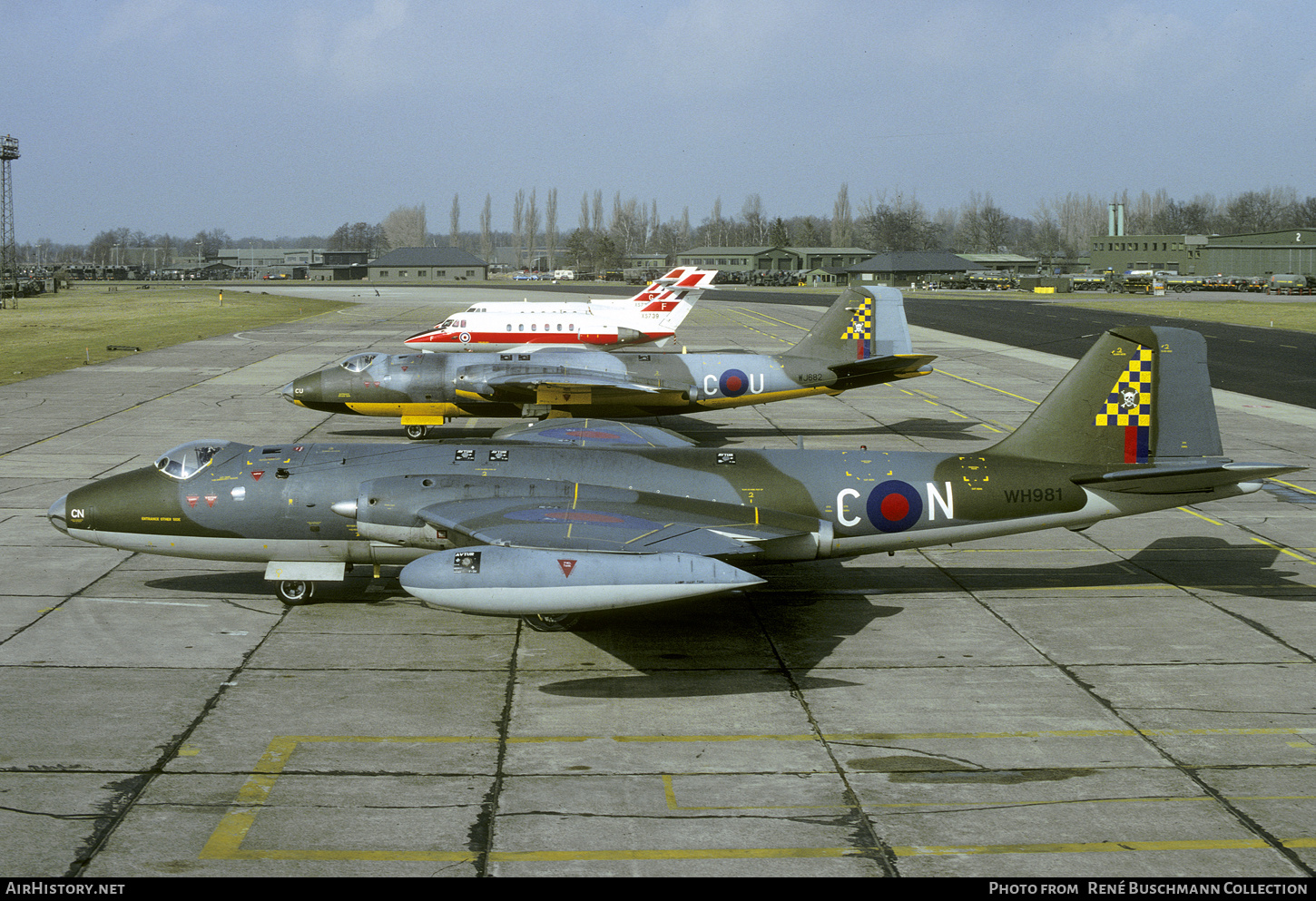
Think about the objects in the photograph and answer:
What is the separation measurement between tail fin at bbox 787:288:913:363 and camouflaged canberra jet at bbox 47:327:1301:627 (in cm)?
1614

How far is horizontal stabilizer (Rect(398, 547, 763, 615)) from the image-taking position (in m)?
15.9

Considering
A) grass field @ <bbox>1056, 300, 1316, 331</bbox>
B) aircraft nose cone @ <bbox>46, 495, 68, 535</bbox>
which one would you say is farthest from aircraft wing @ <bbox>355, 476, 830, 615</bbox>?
grass field @ <bbox>1056, 300, 1316, 331</bbox>

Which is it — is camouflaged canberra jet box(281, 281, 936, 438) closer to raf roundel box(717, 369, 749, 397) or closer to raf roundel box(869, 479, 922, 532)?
raf roundel box(717, 369, 749, 397)

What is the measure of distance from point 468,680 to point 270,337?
2698 inches

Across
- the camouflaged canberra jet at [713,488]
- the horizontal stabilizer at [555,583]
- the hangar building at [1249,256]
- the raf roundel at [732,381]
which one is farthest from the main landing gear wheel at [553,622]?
the hangar building at [1249,256]

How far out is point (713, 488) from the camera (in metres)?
20.2

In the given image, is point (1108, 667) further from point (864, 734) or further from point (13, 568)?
point (13, 568)

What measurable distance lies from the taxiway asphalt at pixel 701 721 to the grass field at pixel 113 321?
4259cm

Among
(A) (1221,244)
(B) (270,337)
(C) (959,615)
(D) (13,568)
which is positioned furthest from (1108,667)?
(A) (1221,244)

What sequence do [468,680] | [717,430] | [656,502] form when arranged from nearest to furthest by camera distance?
[468,680]
[656,502]
[717,430]

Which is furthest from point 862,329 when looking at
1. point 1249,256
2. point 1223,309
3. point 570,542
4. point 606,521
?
point 1249,256

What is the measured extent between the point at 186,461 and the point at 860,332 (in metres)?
23.5

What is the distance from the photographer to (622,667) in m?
17.3

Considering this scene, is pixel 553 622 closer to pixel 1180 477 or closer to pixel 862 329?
pixel 1180 477
